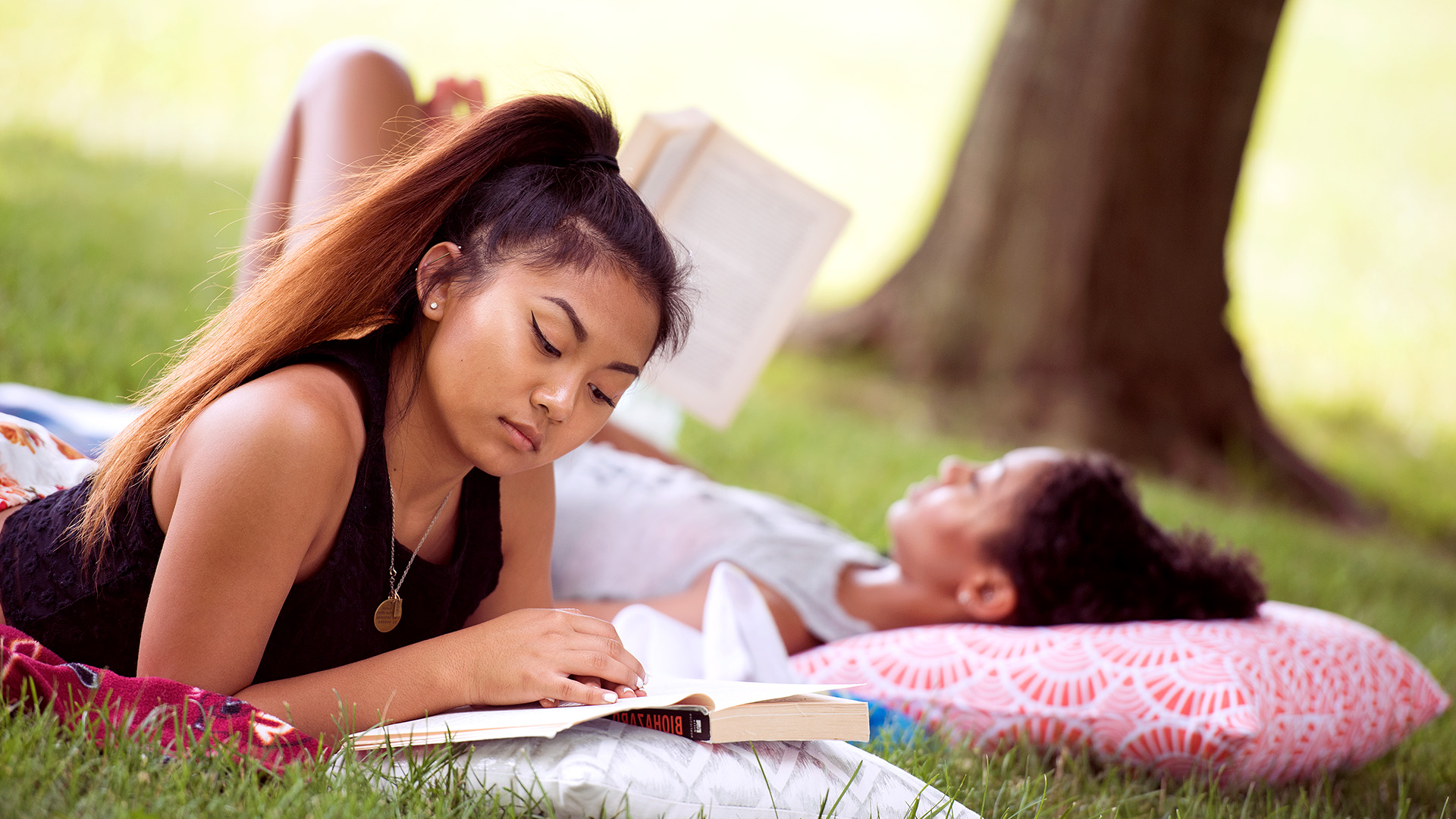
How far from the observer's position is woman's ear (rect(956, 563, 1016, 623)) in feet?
9.57

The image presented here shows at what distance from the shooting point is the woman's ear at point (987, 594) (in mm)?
2918

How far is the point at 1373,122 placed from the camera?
44.7 ft

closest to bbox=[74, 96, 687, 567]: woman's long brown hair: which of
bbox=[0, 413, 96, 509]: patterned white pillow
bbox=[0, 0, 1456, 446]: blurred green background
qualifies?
bbox=[0, 413, 96, 509]: patterned white pillow

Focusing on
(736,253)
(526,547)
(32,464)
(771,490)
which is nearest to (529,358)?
(526,547)

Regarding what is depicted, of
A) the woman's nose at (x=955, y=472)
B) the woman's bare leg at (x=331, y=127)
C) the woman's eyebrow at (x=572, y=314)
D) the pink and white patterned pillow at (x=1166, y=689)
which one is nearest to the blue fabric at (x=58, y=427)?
the woman's bare leg at (x=331, y=127)

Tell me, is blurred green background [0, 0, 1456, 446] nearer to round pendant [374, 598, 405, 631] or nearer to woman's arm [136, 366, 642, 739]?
round pendant [374, 598, 405, 631]

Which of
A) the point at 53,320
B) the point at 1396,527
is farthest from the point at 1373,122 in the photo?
the point at 53,320

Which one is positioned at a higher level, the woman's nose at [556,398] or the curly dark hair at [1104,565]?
the woman's nose at [556,398]

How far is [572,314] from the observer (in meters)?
1.71

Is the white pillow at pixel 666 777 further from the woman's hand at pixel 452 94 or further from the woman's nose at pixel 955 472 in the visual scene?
the woman's hand at pixel 452 94

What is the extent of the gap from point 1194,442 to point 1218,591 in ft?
11.7

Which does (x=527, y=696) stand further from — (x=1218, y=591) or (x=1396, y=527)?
(x=1396, y=527)

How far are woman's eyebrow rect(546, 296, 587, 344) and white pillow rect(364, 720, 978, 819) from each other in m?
0.59

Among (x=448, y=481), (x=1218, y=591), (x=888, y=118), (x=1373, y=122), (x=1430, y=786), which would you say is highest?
(x=1373, y=122)
